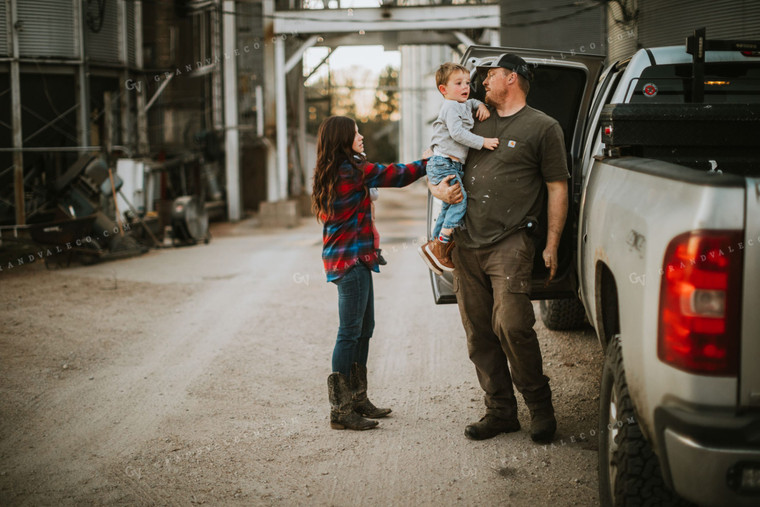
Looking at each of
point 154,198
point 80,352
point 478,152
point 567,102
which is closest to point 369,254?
point 478,152

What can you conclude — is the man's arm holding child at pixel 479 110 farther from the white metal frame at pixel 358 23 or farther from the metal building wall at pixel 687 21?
the white metal frame at pixel 358 23

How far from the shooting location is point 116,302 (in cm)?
929

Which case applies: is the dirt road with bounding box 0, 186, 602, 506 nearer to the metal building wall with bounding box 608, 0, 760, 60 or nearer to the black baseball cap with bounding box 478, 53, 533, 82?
the black baseball cap with bounding box 478, 53, 533, 82

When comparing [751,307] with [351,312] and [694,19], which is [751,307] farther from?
[694,19]

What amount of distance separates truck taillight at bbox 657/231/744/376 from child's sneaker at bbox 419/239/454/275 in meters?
2.20

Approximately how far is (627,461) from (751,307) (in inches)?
34.4

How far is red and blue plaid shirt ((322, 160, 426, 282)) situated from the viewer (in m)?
4.77

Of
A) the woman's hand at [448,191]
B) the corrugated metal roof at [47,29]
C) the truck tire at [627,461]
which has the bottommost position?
the truck tire at [627,461]

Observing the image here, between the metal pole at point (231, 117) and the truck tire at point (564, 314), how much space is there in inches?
603

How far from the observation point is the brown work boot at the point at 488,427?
4.66 metres

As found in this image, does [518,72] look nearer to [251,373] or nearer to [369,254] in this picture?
[369,254]

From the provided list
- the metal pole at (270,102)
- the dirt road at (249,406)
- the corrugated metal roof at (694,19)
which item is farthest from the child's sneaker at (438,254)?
the metal pole at (270,102)

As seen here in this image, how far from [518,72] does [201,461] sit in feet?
9.29

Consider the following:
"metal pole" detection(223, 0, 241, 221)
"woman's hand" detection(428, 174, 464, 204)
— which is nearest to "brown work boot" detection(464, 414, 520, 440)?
"woman's hand" detection(428, 174, 464, 204)
